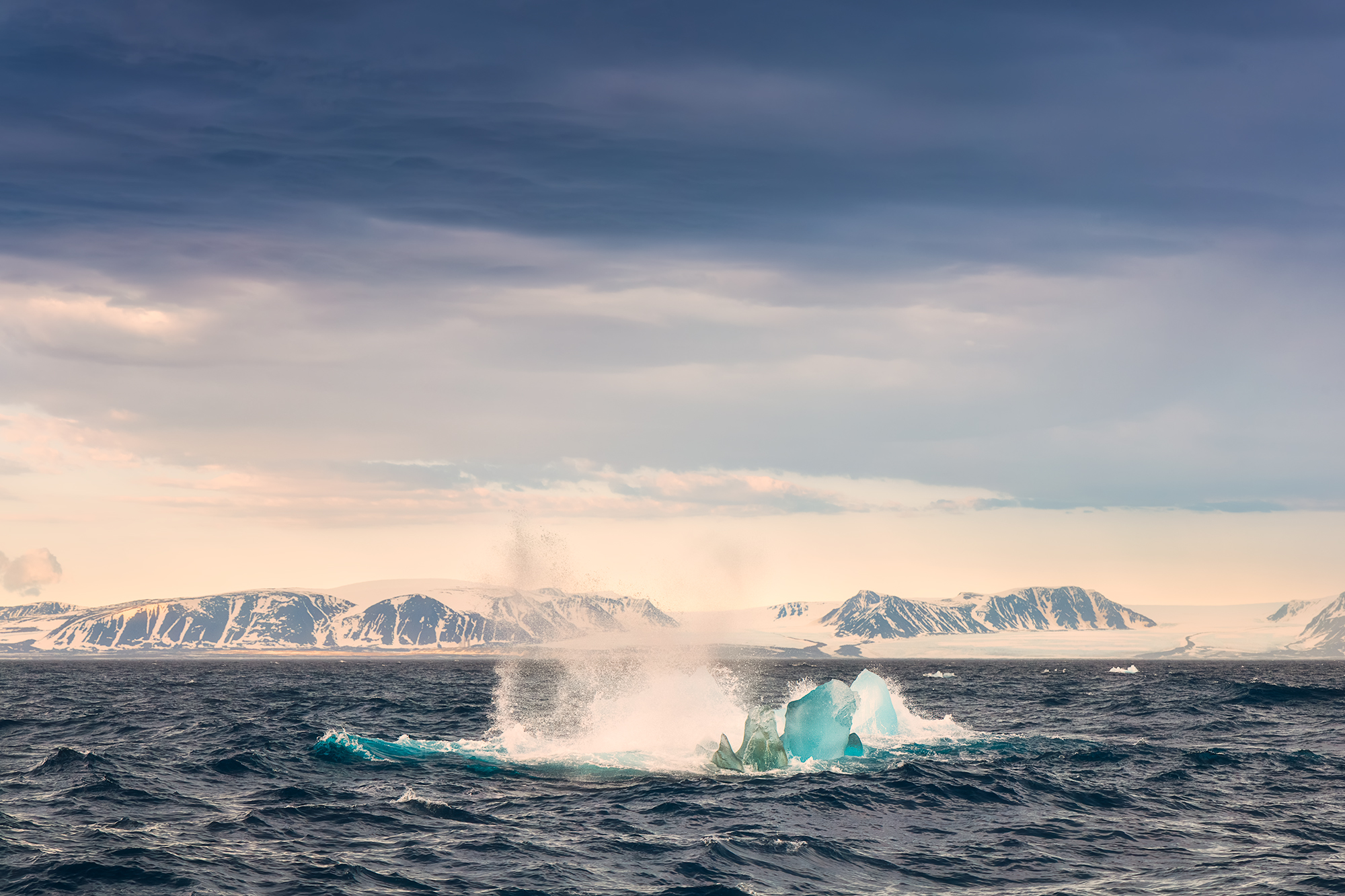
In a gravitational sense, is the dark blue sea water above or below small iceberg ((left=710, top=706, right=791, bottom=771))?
below

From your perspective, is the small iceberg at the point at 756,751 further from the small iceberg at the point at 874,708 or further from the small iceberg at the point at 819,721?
the small iceberg at the point at 874,708

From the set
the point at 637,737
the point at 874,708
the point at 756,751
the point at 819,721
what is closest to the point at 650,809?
the point at 756,751

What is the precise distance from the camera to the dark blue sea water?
21.5m

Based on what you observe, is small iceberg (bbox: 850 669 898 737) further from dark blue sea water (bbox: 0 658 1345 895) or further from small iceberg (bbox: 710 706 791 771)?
small iceberg (bbox: 710 706 791 771)

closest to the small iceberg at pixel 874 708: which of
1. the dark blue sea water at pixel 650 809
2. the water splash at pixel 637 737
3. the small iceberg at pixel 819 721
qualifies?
the water splash at pixel 637 737

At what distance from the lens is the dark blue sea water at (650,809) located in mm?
21453

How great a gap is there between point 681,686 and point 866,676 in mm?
8979

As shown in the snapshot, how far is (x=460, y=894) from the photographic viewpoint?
20016 millimetres

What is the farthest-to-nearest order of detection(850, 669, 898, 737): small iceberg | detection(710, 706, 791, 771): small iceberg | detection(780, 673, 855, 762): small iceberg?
detection(850, 669, 898, 737): small iceberg → detection(780, 673, 855, 762): small iceberg → detection(710, 706, 791, 771): small iceberg

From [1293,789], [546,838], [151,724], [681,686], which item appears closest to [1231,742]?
[1293,789]

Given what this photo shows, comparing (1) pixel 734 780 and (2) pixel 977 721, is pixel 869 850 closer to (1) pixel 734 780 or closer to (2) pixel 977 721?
(1) pixel 734 780

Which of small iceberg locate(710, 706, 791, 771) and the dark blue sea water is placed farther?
small iceberg locate(710, 706, 791, 771)

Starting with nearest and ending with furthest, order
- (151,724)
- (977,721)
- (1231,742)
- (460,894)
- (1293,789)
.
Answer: (460,894) → (1293,789) → (1231,742) → (151,724) → (977,721)

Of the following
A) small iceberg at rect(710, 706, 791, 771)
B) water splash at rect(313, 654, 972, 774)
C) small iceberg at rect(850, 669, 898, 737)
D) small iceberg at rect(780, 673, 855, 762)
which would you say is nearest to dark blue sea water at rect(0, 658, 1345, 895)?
water splash at rect(313, 654, 972, 774)
